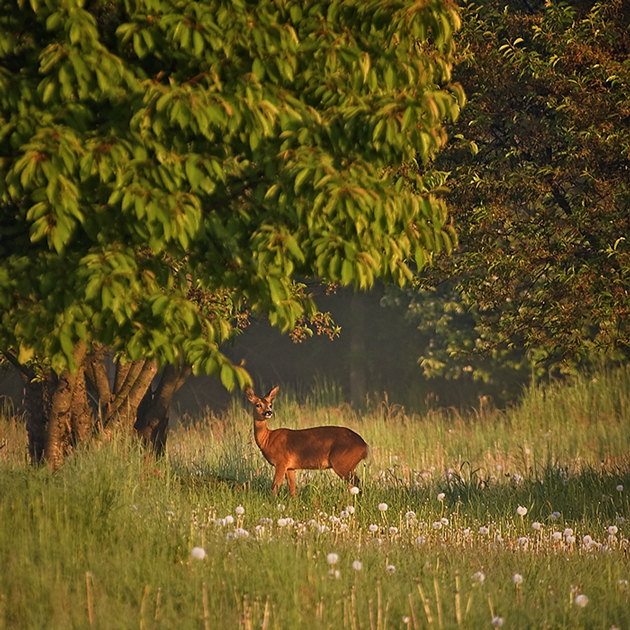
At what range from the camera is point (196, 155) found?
6.27 m

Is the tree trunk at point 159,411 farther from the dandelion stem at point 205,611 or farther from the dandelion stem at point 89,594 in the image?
the dandelion stem at point 205,611

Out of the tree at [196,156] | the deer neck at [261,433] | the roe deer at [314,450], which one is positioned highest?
the tree at [196,156]

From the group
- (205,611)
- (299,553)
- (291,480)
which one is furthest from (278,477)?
(205,611)

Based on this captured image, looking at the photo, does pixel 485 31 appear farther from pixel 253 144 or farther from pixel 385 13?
pixel 253 144

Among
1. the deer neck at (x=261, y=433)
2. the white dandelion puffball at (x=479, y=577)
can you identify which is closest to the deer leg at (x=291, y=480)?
the deer neck at (x=261, y=433)

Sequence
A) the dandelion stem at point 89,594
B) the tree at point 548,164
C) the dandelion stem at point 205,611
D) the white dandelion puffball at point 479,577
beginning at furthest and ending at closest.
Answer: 1. the tree at point 548,164
2. the white dandelion puffball at point 479,577
3. the dandelion stem at point 89,594
4. the dandelion stem at point 205,611

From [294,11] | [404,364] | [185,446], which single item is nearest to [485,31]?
[294,11]

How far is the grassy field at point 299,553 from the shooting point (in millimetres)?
6129

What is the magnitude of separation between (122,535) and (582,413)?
13283 millimetres

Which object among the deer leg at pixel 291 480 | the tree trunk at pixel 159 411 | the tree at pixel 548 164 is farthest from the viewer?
the tree trunk at pixel 159 411

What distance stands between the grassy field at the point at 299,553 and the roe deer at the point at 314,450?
0.32 meters

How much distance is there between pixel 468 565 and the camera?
7.58m

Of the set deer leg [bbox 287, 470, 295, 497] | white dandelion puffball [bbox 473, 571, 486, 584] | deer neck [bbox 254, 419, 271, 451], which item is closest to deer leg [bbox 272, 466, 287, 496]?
deer leg [bbox 287, 470, 295, 497]

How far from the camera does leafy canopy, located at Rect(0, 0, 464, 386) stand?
235 inches
